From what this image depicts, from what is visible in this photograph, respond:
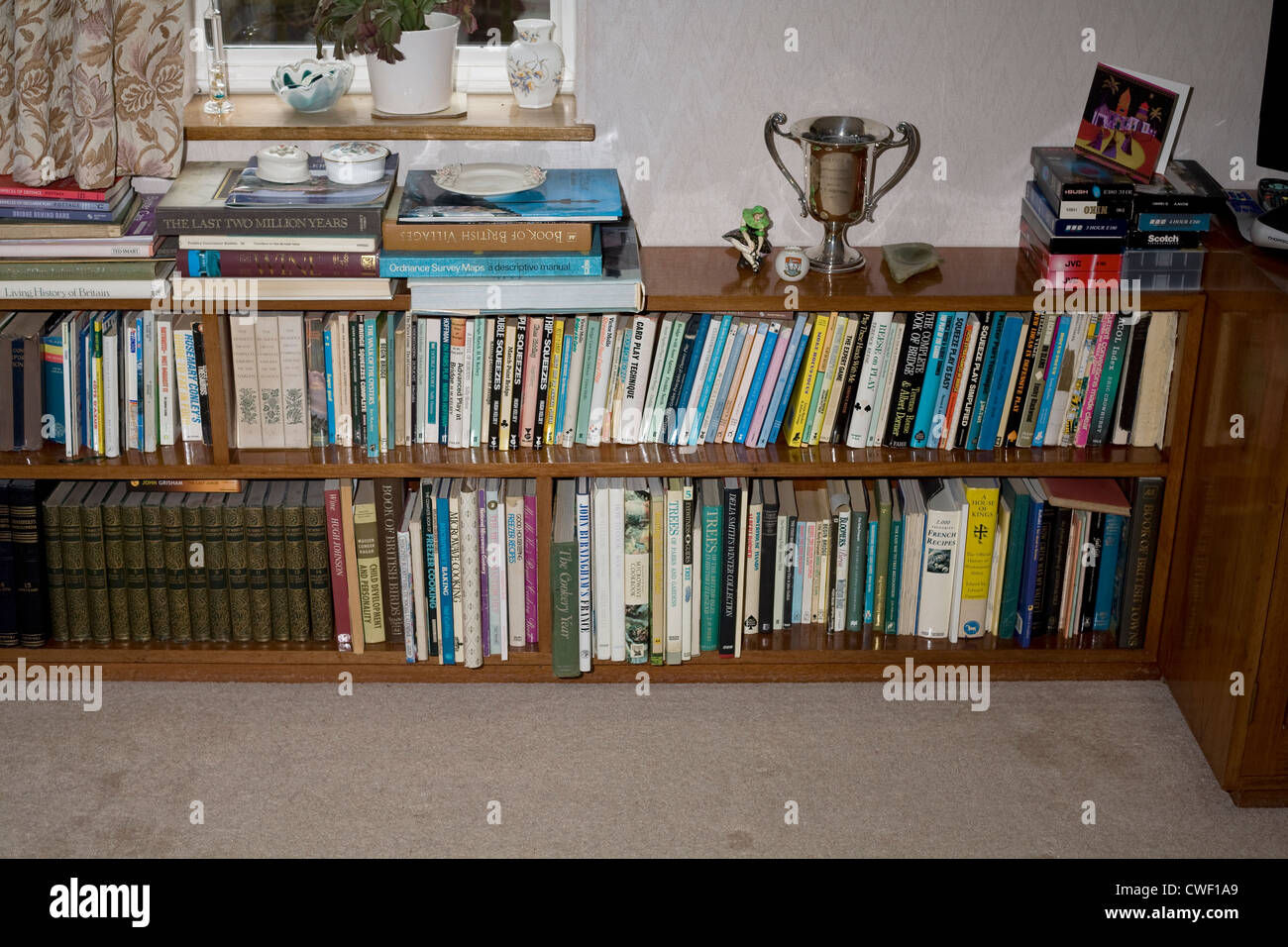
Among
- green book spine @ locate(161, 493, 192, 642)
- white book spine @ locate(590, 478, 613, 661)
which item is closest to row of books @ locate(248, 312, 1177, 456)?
white book spine @ locate(590, 478, 613, 661)

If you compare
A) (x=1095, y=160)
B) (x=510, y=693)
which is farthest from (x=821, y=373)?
(x=510, y=693)

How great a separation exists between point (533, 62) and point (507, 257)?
0.38m

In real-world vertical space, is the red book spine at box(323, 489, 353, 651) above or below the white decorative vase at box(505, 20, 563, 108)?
below

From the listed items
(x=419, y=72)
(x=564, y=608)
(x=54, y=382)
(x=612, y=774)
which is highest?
(x=419, y=72)

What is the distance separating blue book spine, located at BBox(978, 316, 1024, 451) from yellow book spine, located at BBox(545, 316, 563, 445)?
0.77 m

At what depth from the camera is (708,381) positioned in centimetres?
267

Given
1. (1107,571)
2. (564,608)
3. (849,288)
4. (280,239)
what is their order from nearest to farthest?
(280,239)
(849,288)
(564,608)
(1107,571)

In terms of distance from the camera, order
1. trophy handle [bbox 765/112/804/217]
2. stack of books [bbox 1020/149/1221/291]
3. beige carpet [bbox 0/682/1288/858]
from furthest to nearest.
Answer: trophy handle [bbox 765/112/804/217] → stack of books [bbox 1020/149/1221/291] → beige carpet [bbox 0/682/1288/858]

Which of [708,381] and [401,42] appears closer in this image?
[401,42]

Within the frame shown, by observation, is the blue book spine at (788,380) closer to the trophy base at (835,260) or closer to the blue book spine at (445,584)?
the trophy base at (835,260)

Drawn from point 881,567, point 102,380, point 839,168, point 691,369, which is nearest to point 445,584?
point 691,369

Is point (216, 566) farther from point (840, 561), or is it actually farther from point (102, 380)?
point (840, 561)

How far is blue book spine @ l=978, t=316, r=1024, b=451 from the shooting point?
2.62 m

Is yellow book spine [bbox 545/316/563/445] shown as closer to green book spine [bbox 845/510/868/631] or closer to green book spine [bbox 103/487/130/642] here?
green book spine [bbox 845/510/868/631]
